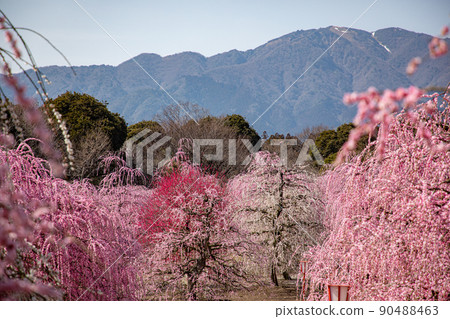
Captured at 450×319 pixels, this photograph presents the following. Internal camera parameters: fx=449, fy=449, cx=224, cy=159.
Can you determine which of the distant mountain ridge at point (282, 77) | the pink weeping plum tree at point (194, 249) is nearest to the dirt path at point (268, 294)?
the pink weeping plum tree at point (194, 249)

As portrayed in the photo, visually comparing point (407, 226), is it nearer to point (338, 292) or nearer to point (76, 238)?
point (338, 292)

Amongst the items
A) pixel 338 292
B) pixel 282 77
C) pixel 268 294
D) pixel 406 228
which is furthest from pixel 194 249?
pixel 282 77

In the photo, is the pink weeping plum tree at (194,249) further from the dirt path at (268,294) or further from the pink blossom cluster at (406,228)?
the pink blossom cluster at (406,228)

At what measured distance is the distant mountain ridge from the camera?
9.12 metres

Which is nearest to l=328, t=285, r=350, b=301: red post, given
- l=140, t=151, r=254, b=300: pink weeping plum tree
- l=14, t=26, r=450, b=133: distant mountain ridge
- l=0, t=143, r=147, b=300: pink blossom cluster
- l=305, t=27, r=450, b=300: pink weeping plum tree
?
l=305, t=27, r=450, b=300: pink weeping plum tree

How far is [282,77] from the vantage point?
37.7m

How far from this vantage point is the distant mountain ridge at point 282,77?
29.9 ft

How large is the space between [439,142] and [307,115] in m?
24.5

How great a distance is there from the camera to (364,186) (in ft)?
11.7

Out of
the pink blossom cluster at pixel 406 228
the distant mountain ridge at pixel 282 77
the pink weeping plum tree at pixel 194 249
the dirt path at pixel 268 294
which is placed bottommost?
the dirt path at pixel 268 294

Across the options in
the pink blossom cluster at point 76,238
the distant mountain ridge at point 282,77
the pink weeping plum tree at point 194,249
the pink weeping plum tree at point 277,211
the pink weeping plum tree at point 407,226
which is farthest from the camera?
the distant mountain ridge at point 282,77

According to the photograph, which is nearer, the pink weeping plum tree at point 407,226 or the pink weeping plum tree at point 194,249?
the pink weeping plum tree at point 407,226
